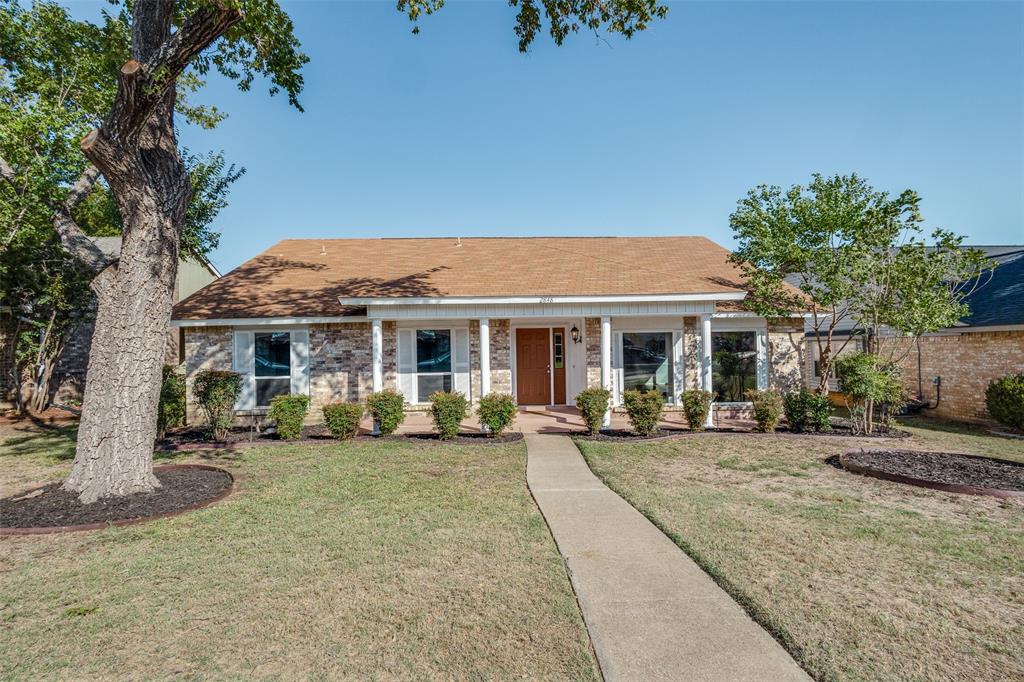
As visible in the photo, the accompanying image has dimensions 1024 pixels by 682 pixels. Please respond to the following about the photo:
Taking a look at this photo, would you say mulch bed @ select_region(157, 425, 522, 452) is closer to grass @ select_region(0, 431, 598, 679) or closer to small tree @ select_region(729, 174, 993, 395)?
grass @ select_region(0, 431, 598, 679)

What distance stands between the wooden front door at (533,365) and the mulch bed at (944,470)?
7.42 meters

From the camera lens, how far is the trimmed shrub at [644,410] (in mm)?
10258

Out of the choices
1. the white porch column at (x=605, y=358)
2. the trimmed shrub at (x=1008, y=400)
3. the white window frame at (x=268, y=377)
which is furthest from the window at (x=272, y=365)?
the trimmed shrub at (x=1008, y=400)

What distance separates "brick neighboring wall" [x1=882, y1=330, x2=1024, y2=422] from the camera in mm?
11875

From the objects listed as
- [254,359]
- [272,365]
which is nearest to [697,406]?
[272,365]

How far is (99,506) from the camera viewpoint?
6051 mm

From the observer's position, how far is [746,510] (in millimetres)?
5859

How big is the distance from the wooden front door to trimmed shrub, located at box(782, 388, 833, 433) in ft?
19.2

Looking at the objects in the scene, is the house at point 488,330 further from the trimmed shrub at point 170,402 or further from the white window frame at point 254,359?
the trimmed shrub at point 170,402

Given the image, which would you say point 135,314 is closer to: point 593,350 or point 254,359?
point 254,359

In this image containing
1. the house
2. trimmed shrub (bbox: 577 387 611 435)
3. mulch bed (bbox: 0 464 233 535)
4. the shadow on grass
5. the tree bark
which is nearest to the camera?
mulch bed (bbox: 0 464 233 535)

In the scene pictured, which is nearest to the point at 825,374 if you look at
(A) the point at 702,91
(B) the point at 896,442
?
(B) the point at 896,442

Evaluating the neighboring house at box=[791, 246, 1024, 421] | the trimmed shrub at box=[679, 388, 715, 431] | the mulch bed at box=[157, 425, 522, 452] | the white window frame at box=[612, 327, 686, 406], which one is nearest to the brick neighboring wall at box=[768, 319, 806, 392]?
the neighboring house at box=[791, 246, 1024, 421]

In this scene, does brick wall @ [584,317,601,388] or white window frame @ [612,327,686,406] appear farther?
brick wall @ [584,317,601,388]
